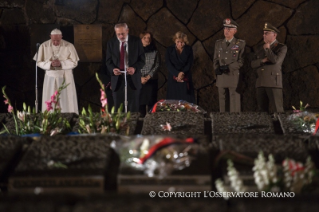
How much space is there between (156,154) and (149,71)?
17.6 ft

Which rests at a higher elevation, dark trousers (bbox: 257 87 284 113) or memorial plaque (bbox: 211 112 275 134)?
dark trousers (bbox: 257 87 284 113)

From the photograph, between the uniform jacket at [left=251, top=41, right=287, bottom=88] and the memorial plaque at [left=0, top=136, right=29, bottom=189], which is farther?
the uniform jacket at [left=251, top=41, right=287, bottom=88]

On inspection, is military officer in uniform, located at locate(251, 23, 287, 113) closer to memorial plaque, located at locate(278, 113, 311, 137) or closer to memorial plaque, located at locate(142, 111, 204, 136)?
memorial plaque, located at locate(278, 113, 311, 137)

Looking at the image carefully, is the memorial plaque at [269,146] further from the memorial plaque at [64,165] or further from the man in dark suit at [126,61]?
the man in dark suit at [126,61]

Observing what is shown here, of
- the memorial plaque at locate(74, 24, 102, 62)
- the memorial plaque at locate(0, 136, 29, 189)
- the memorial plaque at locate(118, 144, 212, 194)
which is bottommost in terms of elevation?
the memorial plaque at locate(118, 144, 212, 194)

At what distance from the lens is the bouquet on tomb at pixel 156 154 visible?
184 cm

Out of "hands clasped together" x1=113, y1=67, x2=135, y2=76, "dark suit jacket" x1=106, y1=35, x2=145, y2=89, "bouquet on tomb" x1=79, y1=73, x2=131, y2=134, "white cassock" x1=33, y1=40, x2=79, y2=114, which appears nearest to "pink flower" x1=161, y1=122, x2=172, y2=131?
"bouquet on tomb" x1=79, y1=73, x2=131, y2=134

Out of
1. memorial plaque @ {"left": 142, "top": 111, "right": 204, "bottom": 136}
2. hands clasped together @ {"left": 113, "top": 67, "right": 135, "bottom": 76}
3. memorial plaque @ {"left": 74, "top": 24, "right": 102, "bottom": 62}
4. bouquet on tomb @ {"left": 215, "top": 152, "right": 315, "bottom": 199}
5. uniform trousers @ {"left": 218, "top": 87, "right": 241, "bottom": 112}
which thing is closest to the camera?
bouquet on tomb @ {"left": 215, "top": 152, "right": 315, "bottom": 199}

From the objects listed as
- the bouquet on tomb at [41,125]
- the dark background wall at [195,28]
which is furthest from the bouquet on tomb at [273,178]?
the dark background wall at [195,28]

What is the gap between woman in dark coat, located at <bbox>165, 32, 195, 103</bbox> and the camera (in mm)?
7137

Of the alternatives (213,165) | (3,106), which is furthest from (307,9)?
(213,165)

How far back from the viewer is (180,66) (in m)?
7.18

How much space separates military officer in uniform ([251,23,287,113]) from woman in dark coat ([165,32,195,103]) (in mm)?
811

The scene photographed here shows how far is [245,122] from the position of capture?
3232 mm
